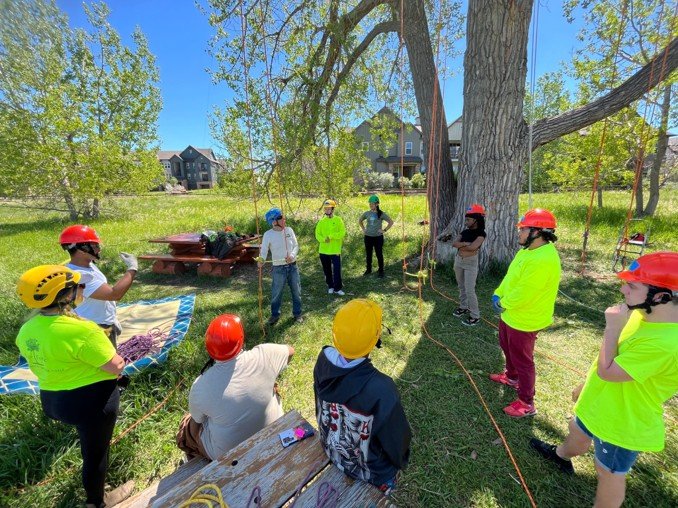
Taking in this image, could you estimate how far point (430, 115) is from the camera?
734 centimetres

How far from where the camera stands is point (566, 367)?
381cm

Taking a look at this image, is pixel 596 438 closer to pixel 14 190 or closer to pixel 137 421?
pixel 137 421

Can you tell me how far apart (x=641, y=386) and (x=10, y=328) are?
7589 millimetres

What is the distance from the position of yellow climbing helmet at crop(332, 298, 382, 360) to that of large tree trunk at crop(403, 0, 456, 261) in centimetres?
530

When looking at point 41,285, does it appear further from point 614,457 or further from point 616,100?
point 616,100

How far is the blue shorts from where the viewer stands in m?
1.80

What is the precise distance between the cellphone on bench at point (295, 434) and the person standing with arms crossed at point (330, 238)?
419 cm

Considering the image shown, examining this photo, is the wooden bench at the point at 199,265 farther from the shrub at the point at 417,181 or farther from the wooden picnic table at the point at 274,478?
the shrub at the point at 417,181

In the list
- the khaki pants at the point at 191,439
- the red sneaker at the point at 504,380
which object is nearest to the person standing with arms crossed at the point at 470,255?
the red sneaker at the point at 504,380

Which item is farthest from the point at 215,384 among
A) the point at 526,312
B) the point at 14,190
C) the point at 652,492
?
the point at 14,190

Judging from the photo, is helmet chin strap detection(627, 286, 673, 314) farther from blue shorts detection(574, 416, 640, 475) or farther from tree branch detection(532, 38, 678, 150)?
tree branch detection(532, 38, 678, 150)

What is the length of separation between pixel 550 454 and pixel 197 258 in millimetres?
7301

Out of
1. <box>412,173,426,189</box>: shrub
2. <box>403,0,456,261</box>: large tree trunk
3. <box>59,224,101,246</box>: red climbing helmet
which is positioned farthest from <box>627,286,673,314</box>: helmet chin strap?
<box>412,173,426,189</box>: shrub

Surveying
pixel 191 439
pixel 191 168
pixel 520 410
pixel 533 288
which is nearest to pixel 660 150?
pixel 533 288
